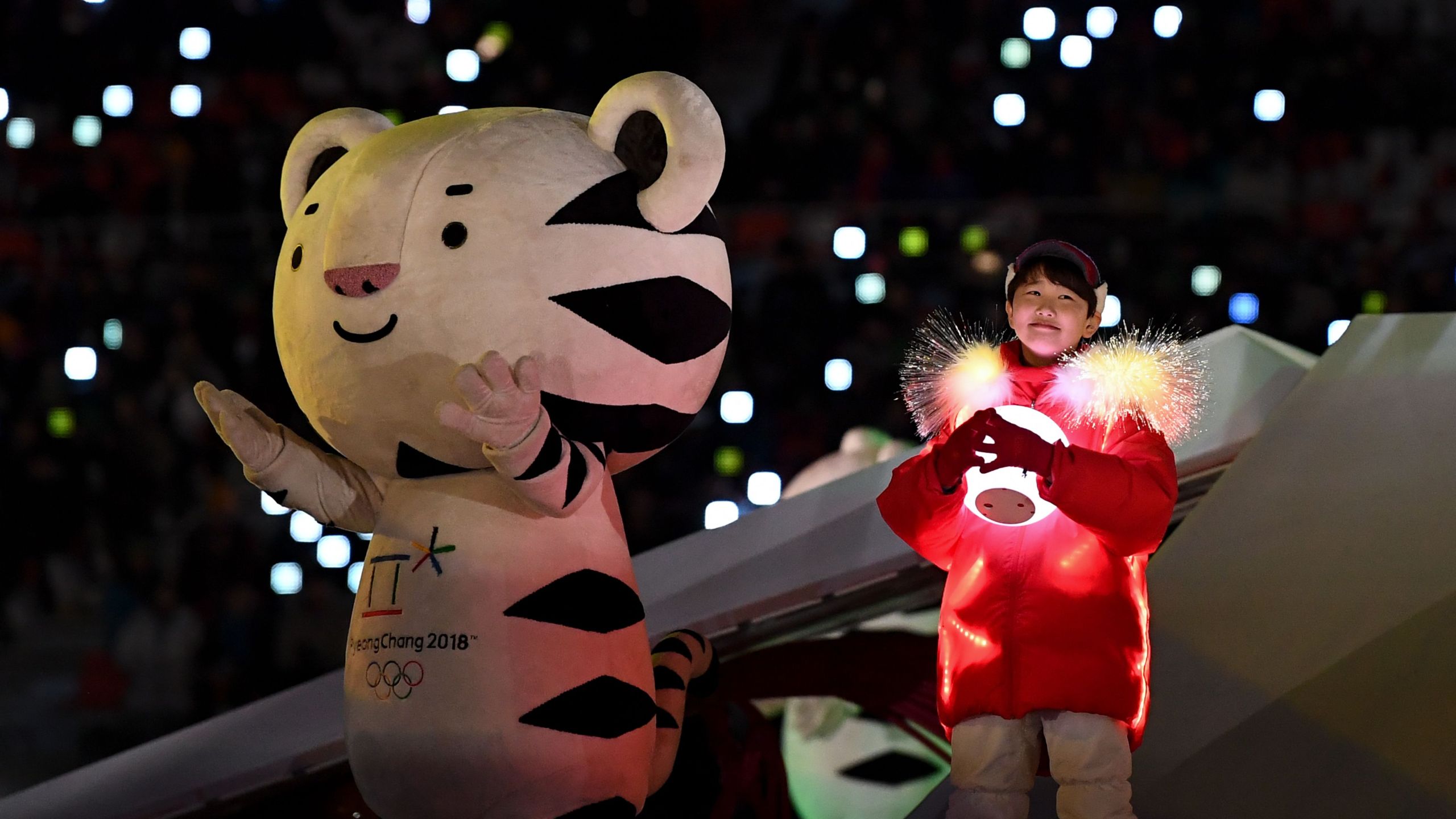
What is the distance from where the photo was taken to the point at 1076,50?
4637 millimetres

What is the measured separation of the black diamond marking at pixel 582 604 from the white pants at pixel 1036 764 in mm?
502

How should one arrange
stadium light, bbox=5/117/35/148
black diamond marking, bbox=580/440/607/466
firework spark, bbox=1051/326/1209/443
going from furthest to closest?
1. stadium light, bbox=5/117/35/148
2. black diamond marking, bbox=580/440/607/466
3. firework spark, bbox=1051/326/1209/443

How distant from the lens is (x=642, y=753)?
2090mm

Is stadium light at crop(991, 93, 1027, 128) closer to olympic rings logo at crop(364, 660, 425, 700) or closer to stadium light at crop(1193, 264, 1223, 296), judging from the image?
stadium light at crop(1193, 264, 1223, 296)

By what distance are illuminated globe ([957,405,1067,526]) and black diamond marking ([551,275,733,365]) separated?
0.45 meters

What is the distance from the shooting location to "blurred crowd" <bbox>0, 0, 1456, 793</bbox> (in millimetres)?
4223

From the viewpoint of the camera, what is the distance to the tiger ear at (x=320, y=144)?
230cm

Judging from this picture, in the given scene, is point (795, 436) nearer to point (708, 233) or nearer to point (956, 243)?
point (956, 243)

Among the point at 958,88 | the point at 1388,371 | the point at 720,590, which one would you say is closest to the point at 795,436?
the point at 958,88

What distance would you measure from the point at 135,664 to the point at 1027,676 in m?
3.28

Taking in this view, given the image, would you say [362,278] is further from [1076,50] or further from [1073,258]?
[1076,50]

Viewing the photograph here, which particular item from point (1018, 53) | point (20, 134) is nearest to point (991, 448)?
point (1018, 53)

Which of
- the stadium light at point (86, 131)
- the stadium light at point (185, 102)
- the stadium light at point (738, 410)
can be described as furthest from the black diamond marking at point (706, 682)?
the stadium light at point (86, 131)

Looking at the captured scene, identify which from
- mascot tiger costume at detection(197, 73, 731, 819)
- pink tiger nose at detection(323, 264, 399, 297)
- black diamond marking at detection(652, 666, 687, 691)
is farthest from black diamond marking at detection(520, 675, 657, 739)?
pink tiger nose at detection(323, 264, 399, 297)
